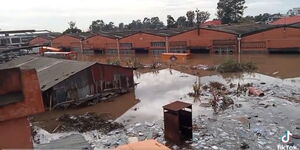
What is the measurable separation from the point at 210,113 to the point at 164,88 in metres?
5.43

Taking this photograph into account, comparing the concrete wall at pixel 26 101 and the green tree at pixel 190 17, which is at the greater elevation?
the green tree at pixel 190 17

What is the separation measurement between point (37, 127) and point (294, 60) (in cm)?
2121

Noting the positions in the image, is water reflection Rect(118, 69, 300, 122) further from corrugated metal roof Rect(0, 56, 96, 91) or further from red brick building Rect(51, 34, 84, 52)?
red brick building Rect(51, 34, 84, 52)

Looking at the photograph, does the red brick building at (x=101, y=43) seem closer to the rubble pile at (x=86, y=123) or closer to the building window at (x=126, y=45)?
the building window at (x=126, y=45)

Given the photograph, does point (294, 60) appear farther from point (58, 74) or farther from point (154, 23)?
point (154, 23)

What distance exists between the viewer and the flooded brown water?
38.3ft

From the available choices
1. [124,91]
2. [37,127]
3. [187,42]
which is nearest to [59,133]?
[37,127]

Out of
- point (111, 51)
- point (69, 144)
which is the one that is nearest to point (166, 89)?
point (69, 144)

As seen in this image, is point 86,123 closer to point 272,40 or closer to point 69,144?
point 69,144

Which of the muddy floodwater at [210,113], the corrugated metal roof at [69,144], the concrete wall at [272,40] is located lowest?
the muddy floodwater at [210,113]

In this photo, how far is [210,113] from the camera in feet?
35.9

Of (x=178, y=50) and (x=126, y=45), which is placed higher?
(x=126, y=45)

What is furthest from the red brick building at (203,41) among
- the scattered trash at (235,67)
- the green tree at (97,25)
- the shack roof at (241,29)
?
the green tree at (97,25)

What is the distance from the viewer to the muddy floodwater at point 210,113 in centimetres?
837
